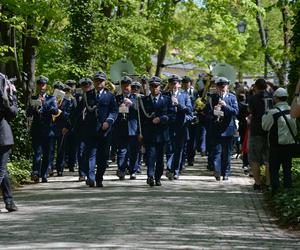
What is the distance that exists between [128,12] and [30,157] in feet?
43.3

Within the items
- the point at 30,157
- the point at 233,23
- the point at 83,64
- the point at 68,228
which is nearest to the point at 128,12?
the point at 233,23

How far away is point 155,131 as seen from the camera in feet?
53.8

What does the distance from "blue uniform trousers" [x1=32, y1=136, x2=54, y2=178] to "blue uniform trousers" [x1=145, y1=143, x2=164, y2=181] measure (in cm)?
263

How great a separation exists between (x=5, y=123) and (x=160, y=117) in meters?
4.66

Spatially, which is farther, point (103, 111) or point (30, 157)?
point (30, 157)

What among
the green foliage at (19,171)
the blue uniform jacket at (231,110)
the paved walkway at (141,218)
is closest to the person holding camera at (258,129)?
the paved walkway at (141,218)

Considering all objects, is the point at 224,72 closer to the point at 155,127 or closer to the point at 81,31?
the point at 155,127

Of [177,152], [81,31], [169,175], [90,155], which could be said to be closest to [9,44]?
[81,31]

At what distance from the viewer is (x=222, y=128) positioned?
17922 mm

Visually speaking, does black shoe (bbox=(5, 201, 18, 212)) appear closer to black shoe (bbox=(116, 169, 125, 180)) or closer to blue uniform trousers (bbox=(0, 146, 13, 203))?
blue uniform trousers (bbox=(0, 146, 13, 203))

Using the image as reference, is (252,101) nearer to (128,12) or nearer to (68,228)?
(68,228)

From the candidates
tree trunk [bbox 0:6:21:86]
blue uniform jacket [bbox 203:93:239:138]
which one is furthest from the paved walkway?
tree trunk [bbox 0:6:21:86]

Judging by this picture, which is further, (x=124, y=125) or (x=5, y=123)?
(x=124, y=125)

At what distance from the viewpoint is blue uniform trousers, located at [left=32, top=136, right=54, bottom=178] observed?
17.8 m
